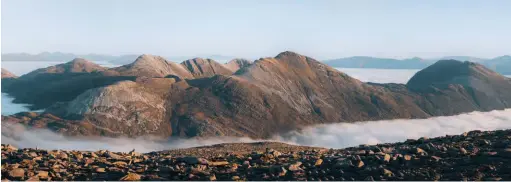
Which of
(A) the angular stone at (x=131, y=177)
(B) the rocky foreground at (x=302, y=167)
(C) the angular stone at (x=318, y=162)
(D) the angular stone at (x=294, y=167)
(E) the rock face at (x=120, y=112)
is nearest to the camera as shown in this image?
(B) the rocky foreground at (x=302, y=167)

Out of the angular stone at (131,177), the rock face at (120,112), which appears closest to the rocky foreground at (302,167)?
the angular stone at (131,177)

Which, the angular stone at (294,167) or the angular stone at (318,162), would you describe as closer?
the angular stone at (294,167)

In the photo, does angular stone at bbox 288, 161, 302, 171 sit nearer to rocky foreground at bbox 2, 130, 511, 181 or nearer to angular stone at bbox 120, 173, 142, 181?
rocky foreground at bbox 2, 130, 511, 181

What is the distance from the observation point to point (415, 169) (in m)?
18.3

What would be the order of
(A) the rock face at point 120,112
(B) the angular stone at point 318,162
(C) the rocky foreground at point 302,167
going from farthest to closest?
(A) the rock face at point 120,112
(B) the angular stone at point 318,162
(C) the rocky foreground at point 302,167

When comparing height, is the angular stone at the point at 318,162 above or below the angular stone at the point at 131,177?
above

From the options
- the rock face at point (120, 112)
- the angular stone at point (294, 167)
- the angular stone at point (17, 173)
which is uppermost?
the angular stone at point (294, 167)

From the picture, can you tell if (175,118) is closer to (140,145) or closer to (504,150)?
(140,145)

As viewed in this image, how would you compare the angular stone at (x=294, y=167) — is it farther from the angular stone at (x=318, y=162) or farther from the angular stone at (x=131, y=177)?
the angular stone at (x=131, y=177)

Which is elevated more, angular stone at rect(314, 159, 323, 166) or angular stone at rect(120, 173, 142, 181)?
angular stone at rect(314, 159, 323, 166)

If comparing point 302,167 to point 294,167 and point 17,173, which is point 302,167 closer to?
point 294,167

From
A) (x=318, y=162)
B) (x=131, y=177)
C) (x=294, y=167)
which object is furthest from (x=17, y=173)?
(x=318, y=162)

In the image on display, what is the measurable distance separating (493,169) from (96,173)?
16.5 metres

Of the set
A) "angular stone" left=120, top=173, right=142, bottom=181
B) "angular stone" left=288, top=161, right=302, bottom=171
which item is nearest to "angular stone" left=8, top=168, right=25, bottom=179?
"angular stone" left=120, top=173, right=142, bottom=181
